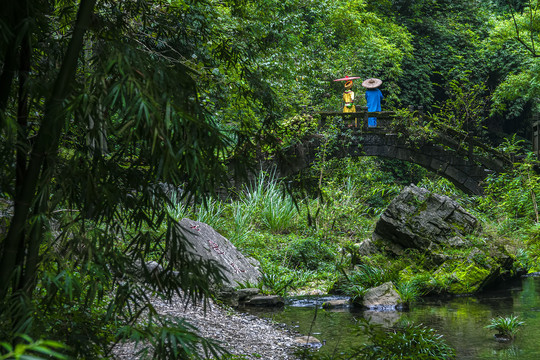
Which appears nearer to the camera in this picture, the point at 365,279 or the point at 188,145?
the point at 188,145

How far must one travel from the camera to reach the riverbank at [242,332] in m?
5.37

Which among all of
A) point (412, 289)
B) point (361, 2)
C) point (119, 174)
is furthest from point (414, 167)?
point (119, 174)

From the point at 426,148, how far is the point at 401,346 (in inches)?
560

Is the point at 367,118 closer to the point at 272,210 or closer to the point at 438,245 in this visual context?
the point at 272,210

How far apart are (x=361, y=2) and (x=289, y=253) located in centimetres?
1466

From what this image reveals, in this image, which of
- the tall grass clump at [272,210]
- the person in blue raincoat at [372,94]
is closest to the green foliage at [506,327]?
the tall grass clump at [272,210]

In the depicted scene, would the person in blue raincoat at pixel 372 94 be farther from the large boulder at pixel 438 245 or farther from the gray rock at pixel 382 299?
the gray rock at pixel 382 299

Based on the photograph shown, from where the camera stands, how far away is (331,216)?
13258 mm

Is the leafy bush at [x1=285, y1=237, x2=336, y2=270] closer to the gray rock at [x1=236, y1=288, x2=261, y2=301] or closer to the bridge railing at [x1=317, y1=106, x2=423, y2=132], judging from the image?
the gray rock at [x1=236, y1=288, x2=261, y2=301]

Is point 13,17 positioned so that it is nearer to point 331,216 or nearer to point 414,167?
point 331,216

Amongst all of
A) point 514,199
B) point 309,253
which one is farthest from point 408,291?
point 514,199

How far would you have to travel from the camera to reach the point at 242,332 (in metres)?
6.17

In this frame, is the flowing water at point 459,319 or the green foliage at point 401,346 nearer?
the green foliage at point 401,346

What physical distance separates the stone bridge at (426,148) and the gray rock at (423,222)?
6.52 metres
